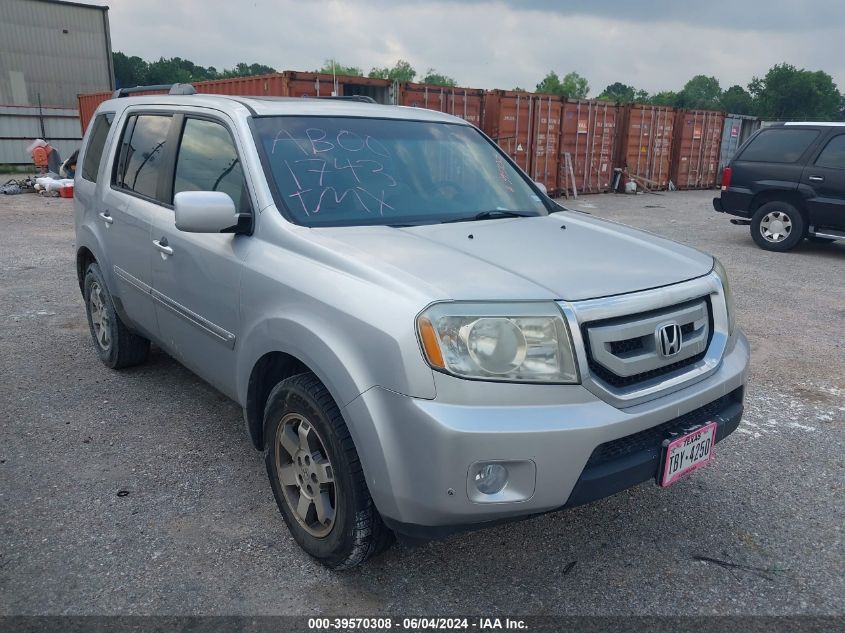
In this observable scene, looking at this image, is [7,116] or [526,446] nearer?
[526,446]

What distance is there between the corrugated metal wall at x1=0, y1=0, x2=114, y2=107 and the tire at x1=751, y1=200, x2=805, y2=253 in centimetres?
3203

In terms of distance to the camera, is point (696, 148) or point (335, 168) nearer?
point (335, 168)

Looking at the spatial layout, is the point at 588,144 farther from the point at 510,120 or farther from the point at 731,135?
the point at 731,135

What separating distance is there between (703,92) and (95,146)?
13686 cm

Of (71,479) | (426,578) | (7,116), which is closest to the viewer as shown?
(426,578)

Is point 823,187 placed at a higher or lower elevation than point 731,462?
higher

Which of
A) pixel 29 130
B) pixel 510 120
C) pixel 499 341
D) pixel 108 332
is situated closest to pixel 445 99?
Answer: pixel 510 120

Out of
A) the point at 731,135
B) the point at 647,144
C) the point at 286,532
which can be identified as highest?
the point at 731,135

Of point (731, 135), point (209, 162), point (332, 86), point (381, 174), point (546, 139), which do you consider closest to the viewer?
point (381, 174)

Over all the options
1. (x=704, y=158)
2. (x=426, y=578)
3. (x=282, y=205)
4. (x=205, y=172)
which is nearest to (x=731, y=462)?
(x=426, y=578)

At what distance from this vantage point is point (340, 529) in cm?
243

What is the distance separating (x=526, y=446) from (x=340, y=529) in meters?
0.80

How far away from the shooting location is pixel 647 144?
20.4 meters

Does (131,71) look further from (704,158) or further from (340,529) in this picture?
(340,529)
